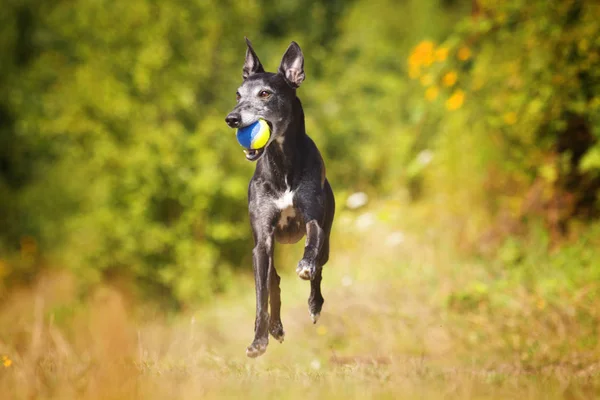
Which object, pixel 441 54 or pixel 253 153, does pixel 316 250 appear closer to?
pixel 253 153

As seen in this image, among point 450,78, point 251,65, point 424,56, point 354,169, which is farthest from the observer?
point 354,169

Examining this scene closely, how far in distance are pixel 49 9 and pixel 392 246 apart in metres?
13.8

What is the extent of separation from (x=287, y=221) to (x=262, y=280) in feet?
1.04

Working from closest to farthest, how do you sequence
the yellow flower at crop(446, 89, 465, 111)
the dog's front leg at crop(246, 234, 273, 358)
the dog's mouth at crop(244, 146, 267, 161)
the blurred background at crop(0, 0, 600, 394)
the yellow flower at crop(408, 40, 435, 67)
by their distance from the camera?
the dog's mouth at crop(244, 146, 267, 161)
the dog's front leg at crop(246, 234, 273, 358)
the blurred background at crop(0, 0, 600, 394)
the yellow flower at crop(446, 89, 465, 111)
the yellow flower at crop(408, 40, 435, 67)

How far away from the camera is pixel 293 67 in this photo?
3.55m

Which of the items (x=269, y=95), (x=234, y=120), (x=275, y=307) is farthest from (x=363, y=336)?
(x=234, y=120)

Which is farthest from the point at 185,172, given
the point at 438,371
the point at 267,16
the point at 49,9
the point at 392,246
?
the point at 49,9

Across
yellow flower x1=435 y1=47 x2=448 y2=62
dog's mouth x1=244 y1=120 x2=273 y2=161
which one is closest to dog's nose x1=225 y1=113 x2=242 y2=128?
dog's mouth x1=244 y1=120 x2=273 y2=161

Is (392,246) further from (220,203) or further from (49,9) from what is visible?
(49,9)

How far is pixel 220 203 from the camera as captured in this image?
13.3m

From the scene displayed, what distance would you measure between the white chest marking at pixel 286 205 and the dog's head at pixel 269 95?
275 millimetres

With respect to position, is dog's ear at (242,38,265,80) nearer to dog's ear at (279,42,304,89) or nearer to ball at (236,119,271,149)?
dog's ear at (279,42,304,89)

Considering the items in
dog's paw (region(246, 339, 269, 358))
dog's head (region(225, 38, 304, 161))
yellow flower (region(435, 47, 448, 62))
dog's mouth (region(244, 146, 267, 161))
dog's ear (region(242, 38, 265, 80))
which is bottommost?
dog's paw (region(246, 339, 269, 358))

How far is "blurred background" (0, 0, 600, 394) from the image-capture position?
9695mm
